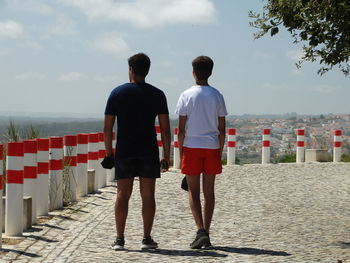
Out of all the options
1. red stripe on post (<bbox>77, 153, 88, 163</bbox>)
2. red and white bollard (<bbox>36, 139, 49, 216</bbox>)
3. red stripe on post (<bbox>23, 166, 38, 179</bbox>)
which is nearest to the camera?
red stripe on post (<bbox>23, 166, 38, 179</bbox>)

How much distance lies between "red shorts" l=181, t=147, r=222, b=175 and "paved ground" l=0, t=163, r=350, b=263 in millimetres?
914

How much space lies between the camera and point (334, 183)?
19.0 m

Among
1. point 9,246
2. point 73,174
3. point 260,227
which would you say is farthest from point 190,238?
point 73,174

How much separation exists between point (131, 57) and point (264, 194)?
25.5ft

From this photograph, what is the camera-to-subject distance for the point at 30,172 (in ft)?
38.8

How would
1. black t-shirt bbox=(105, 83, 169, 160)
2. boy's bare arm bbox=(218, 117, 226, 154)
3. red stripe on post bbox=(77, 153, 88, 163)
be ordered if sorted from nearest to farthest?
black t-shirt bbox=(105, 83, 169, 160) → boy's bare arm bbox=(218, 117, 226, 154) → red stripe on post bbox=(77, 153, 88, 163)

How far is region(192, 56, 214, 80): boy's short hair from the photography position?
941 centimetres

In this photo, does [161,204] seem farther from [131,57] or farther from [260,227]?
[131,57]

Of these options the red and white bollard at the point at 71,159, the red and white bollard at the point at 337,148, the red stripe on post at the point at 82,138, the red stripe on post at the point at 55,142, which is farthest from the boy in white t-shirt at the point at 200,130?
the red and white bollard at the point at 337,148

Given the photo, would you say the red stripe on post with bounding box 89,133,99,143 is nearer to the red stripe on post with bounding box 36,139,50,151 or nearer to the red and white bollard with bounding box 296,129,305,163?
the red stripe on post with bounding box 36,139,50,151

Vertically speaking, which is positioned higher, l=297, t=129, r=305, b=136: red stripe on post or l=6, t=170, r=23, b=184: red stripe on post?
l=297, t=129, r=305, b=136: red stripe on post

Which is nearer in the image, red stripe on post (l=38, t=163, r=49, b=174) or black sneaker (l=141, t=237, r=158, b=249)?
black sneaker (l=141, t=237, r=158, b=249)

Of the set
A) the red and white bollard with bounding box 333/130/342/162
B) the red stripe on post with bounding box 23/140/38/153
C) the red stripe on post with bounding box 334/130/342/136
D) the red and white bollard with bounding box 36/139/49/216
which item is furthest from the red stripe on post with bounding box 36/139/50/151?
the red stripe on post with bounding box 334/130/342/136

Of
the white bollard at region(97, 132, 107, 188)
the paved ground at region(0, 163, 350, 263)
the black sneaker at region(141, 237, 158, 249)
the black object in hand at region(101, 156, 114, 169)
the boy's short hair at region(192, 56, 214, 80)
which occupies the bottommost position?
the paved ground at region(0, 163, 350, 263)
